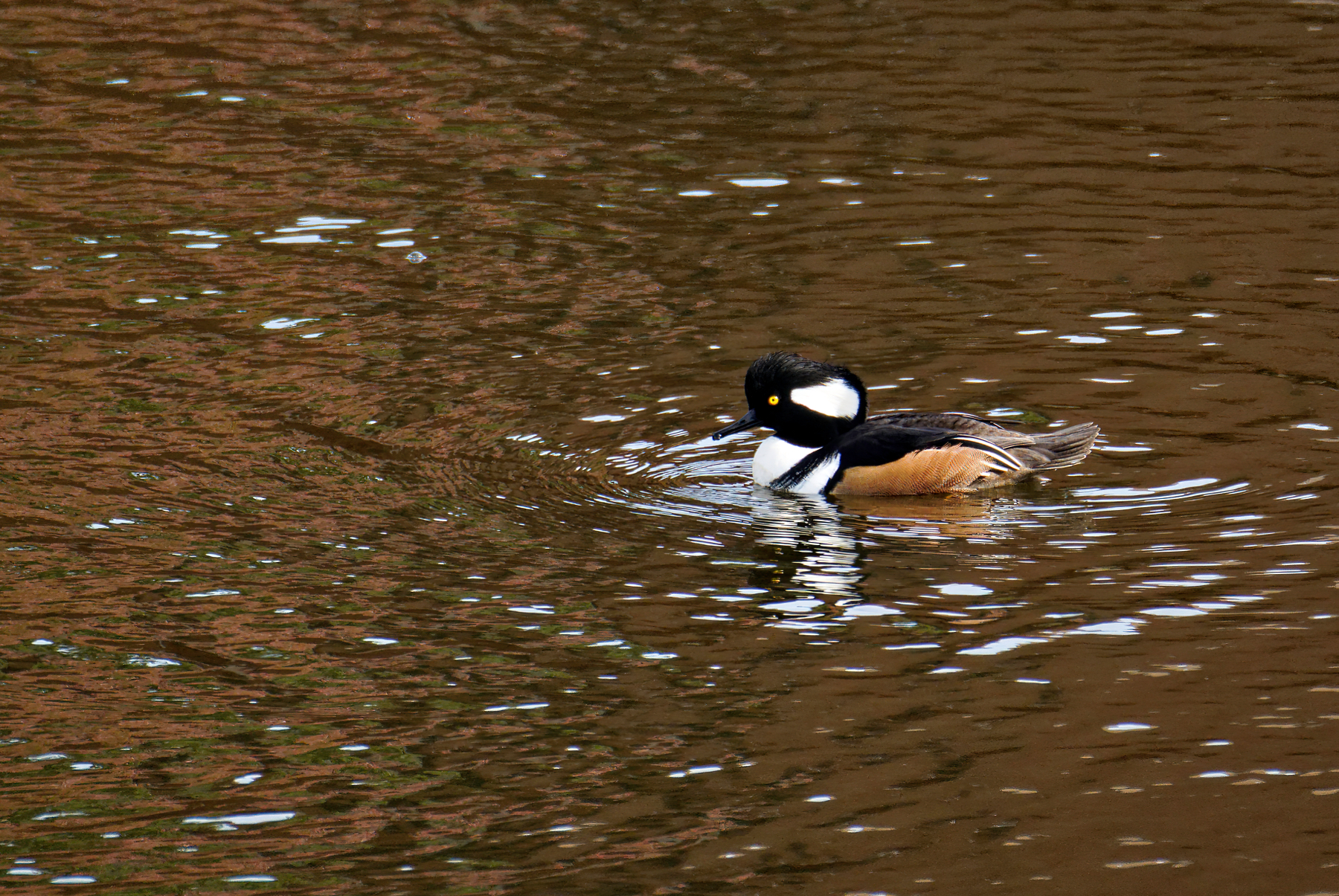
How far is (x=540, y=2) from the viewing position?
946 inches

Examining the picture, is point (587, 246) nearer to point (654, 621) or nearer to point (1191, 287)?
point (1191, 287)

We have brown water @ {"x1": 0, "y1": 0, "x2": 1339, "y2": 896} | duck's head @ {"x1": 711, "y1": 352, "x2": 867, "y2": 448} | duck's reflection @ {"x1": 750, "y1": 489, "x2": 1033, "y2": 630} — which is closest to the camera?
brown water @ {"x1": 0, "y1": 0, "x2": 1339, "y2": 896}

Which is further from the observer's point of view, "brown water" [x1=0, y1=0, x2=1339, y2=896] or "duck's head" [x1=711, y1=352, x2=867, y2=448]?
"duck's head" [x1=711, y1=352, x2=867, y2=448]

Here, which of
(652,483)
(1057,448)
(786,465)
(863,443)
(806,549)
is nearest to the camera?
(806,549)

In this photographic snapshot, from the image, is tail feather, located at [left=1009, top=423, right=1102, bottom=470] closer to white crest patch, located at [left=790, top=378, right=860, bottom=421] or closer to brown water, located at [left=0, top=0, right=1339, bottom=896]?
brown water, located at [left=0, top=0, right=1339, bottom=896]

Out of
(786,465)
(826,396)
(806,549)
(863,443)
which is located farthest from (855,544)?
(826,396)

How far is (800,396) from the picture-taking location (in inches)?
436

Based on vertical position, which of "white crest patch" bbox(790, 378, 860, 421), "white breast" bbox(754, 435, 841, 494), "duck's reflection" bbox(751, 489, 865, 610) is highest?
"white crest patch" bbox(790, 378, 860, 421)

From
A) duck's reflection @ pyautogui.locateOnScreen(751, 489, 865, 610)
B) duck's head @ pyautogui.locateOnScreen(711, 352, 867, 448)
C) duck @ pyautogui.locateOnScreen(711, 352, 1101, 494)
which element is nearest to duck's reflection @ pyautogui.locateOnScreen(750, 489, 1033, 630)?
duck's reflection @ pyautogui.locateOnScreen(751, 489, 865, 610)

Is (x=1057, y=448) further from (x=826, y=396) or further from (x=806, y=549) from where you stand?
(x=806, y=549)

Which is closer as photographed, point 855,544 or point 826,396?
point 855,544

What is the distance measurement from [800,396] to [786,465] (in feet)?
1.37

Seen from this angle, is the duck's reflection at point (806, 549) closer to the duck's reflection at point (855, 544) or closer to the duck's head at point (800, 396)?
the duck's reflection at point (855, 544)

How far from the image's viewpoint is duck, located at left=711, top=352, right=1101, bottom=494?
1056 centimetres
